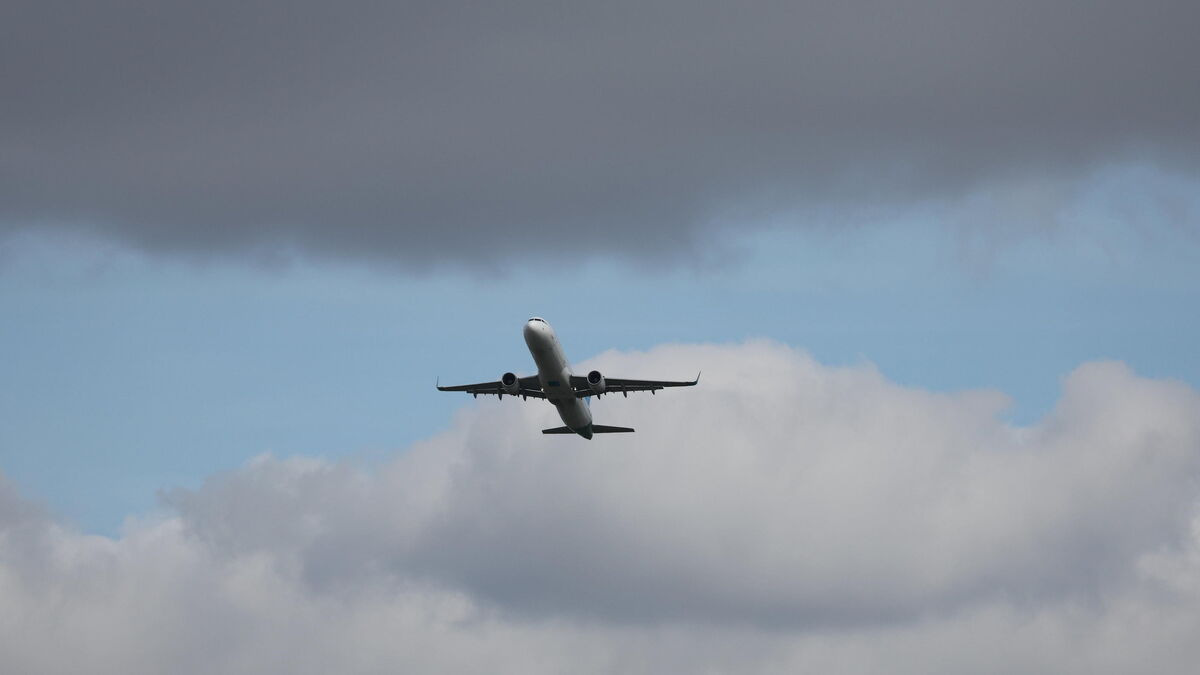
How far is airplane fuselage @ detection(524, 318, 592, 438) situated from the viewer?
142 meters

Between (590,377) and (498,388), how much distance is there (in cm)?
844

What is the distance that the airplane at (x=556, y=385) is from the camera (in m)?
143

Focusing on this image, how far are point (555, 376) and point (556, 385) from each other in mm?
1639

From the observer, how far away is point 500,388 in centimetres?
15362

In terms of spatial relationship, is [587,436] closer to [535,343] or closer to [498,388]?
[498,388]

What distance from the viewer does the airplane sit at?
5615 inches

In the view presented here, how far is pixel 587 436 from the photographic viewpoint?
163m

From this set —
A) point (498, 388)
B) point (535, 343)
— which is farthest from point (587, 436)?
point (535, 343)

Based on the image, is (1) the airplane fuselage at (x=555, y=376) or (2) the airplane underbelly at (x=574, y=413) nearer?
(1) the airplane fuselage at (x=555, y=376)

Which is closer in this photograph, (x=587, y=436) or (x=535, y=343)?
(x=535, y=343)

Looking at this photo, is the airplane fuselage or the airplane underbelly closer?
the airplane fuselage

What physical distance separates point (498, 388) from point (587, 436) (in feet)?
36.9

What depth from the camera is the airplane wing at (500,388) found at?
151875 millimetres

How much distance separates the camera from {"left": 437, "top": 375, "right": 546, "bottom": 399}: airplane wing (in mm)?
151875
